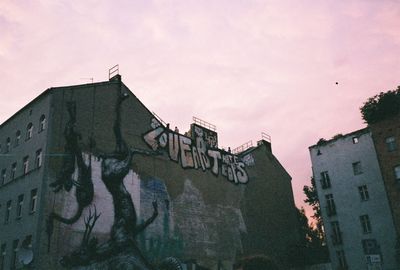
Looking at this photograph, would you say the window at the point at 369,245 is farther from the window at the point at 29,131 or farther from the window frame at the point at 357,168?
the window at the point at 29,131

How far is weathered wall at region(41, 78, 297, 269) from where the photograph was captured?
28.6 meters

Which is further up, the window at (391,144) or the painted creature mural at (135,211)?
the window at (391,144)

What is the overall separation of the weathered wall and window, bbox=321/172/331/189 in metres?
6.28

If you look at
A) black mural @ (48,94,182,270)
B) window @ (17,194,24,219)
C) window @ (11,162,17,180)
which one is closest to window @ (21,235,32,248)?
black mural @ (48,94,182,270)

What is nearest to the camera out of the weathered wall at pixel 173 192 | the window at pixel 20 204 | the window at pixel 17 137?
the window at pixel 20 204

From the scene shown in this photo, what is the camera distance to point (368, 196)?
41.2 m

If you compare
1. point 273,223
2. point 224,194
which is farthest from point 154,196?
point 273,223

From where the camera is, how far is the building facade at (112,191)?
26.5 metres

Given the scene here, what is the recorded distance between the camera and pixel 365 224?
40625 millimetres

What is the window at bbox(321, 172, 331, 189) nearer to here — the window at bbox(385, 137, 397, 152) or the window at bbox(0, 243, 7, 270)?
the window at bbox(385, 137, 397, 152)

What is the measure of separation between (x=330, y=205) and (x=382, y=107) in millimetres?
13158

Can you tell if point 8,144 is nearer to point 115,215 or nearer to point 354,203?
point 115,215

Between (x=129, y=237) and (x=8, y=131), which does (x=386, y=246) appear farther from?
(x=8, y=131)

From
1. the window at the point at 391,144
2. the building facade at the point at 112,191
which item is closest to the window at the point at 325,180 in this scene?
the window at the point at 391,144
